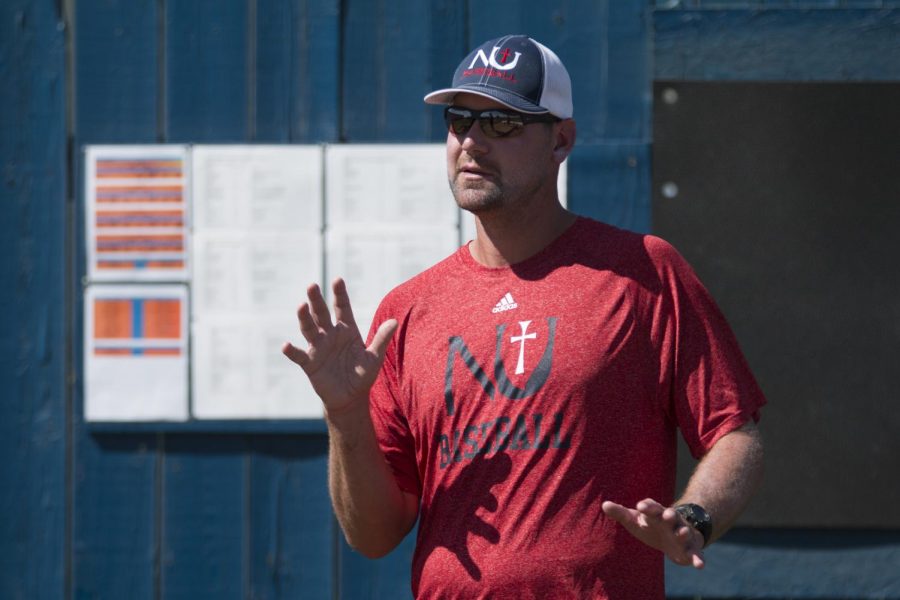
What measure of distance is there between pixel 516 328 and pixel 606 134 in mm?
1738

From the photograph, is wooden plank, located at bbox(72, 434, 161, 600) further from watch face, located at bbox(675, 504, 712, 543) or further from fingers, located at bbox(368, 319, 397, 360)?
watch face, located at bbox(675, 504, 712, 543)

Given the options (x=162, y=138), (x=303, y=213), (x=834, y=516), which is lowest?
(x=834, y=516)

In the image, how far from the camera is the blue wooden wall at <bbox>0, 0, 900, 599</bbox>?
3779mm

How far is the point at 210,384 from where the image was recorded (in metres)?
3.81

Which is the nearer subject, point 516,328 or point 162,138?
point 516,328

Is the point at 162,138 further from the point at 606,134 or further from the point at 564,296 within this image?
the point at 564,296

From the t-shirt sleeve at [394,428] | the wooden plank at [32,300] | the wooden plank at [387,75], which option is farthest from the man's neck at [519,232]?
the wooden plank at [32,300]

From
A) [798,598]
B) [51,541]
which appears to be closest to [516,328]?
[798,598]

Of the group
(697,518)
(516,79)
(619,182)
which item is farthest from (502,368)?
(619,182)

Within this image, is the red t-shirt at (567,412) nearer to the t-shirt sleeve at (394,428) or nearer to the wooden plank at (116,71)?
the t-shirt sleeve at (394,428)

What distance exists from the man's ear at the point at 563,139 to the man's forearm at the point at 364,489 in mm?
637

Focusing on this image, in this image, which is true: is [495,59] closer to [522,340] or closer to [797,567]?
[522,340]

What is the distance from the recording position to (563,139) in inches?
94.0

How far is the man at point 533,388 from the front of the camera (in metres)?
2.06
